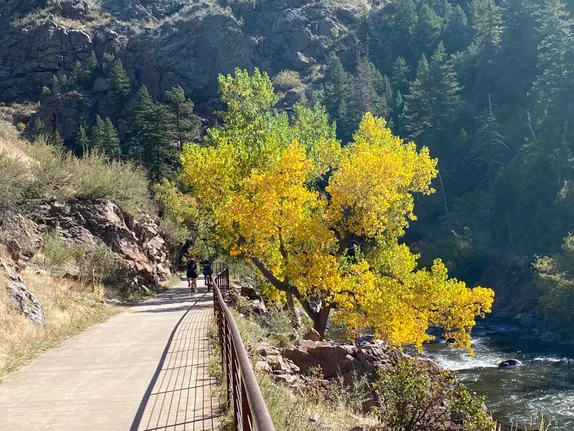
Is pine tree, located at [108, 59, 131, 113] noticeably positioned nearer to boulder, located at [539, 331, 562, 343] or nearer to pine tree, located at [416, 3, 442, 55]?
pine tree, located at [416, 3, 442, 55]

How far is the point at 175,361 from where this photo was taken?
1020 cm

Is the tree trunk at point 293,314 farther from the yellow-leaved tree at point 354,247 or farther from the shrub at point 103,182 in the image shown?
the shrub at point 103,182

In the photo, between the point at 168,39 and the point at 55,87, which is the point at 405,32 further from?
the point at 55,87

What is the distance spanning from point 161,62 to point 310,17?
3223 centimetres

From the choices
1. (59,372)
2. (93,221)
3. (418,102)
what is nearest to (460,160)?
(418,102)

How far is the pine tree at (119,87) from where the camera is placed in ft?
286

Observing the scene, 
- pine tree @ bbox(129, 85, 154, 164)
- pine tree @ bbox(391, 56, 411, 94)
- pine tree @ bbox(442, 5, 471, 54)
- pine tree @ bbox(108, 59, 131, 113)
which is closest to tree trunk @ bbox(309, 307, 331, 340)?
pine tree @ bbox(129, 85, 154, 164)

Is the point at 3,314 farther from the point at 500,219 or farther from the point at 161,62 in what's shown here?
the point at 161,62

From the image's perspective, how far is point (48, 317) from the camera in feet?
46.7

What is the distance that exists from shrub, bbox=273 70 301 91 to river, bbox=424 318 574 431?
229 feet

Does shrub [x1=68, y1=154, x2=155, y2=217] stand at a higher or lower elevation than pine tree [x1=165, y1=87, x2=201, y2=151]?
lower

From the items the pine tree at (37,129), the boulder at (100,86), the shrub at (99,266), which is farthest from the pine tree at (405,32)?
the shrub at (99,266)

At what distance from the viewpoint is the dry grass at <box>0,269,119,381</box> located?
10.9 metres

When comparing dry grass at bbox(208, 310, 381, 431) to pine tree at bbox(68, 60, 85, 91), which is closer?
dry grass at bbox(208, 310, 381, 431)
